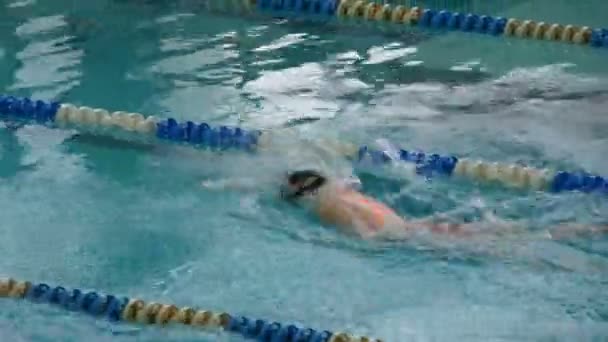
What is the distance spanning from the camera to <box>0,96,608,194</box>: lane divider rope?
407 cm

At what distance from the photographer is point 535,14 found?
6137 millimetres

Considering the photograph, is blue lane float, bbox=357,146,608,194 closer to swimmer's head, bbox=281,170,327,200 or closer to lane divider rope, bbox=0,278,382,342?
swimmer's head, bbox=281,170,327,200

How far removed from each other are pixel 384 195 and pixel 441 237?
1.52 ft

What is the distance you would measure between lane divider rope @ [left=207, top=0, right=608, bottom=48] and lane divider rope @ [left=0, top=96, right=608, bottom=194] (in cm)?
173

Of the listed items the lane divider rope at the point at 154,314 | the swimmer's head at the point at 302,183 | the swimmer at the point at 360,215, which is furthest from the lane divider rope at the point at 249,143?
the lane divider rope at the point at 154,314

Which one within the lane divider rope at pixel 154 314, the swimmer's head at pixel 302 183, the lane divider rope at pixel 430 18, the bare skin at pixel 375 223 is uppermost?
the lane divider rope at pixel 430 18

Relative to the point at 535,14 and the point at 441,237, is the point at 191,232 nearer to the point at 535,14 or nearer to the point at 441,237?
the point at 441,237

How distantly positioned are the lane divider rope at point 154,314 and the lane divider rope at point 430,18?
3176 millimetres

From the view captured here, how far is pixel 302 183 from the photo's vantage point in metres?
3.87

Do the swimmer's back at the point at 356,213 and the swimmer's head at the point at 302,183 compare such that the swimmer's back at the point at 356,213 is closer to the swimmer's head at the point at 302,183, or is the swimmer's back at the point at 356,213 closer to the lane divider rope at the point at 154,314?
the swimmer's head at the point at 302,183

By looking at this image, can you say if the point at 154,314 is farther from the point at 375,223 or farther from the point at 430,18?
the point at 430,18

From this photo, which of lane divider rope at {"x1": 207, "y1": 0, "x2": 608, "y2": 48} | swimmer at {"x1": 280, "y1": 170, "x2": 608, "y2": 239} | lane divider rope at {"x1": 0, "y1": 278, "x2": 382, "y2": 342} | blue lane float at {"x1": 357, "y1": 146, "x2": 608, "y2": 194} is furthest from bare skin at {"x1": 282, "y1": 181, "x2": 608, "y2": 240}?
lane divider rope at {"x1": 207, "y1": 0, "x2": 608, "y2": 48}

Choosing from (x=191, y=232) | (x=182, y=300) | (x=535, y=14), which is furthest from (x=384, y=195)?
(x=535, y=14)

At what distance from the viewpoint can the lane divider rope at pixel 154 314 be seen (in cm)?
308
